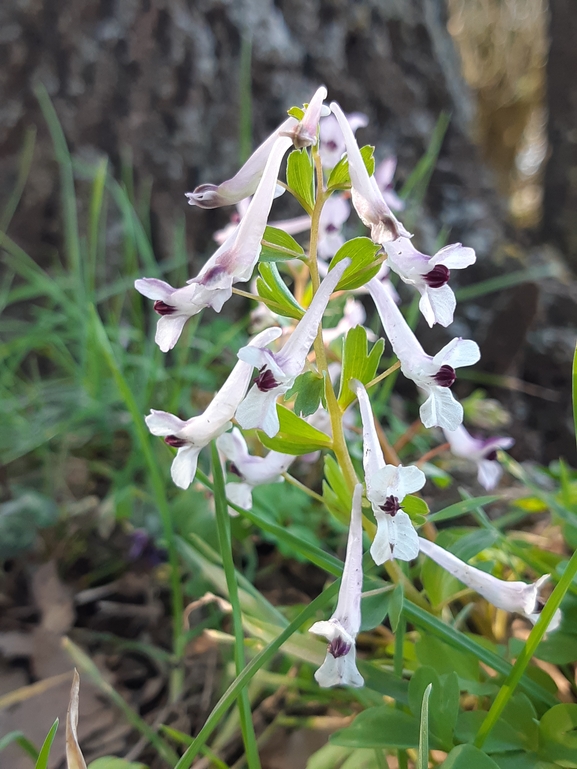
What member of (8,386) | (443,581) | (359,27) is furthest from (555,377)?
(8,386)

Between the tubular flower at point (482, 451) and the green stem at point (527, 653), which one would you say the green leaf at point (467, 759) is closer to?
the green stem at point (527, 653)

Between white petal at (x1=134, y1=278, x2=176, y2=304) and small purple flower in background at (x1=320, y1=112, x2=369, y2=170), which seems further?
small purple flower in background at (x1=320, y1=112, x2=369, y2=170)

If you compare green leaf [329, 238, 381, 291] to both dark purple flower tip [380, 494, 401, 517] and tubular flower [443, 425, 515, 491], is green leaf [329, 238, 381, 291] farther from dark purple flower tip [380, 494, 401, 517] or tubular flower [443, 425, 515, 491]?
tubular flower [443, 425, 515, 491]

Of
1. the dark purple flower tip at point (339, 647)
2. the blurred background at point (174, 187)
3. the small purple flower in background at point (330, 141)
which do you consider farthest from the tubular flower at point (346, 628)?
the blurred background at point (174, 187)

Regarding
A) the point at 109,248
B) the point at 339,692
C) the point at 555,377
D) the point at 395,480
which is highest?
the point at 109,248

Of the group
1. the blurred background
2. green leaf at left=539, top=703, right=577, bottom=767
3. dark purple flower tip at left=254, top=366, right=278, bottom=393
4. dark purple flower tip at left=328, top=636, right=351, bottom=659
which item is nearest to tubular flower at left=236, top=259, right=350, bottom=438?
dark purple flower tip at left=254, top=366, right=278, bottom=393

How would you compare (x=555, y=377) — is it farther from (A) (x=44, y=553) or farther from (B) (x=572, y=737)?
(A) (x=44, y=553)

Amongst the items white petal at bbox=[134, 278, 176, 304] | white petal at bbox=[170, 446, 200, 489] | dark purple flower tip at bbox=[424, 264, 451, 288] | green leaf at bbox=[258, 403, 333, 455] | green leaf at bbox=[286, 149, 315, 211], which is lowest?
white petal at bbox=[170, 446, 200, 489]
